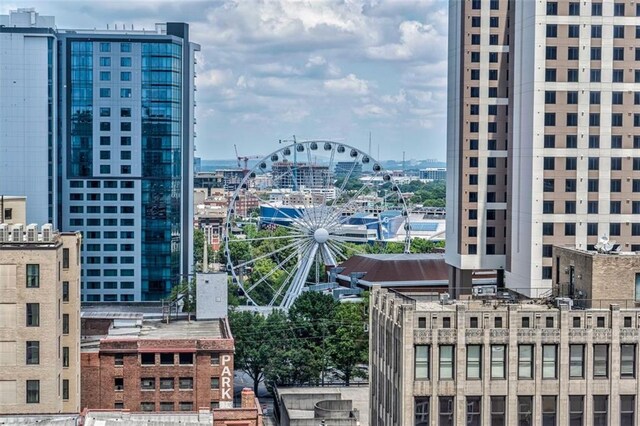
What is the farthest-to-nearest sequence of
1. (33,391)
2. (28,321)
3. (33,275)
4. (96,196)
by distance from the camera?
(96,196) → (33,391) → (28,321) → (33,275)

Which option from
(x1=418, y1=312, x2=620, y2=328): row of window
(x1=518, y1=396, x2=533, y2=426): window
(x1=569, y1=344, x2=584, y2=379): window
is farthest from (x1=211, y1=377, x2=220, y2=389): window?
(x1=569, y1=344, x2=584, y2=379): window

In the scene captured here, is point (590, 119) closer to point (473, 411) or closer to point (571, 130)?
point (571, 130)

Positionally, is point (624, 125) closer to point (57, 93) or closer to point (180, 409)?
point (180, 409)

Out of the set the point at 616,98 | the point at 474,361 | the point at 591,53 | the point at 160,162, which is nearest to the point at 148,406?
the point at 474,361

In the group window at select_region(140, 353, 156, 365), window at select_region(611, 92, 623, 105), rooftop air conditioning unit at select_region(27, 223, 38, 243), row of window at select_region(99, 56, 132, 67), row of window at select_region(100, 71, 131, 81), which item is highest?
row of window at select_region(99, 56, 132, 67)

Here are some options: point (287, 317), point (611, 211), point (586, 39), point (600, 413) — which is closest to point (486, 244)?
point (611, 211)

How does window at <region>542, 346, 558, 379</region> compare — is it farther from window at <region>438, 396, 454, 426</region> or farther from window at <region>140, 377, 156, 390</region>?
window at <region>140, 377, 156, 390</region>
